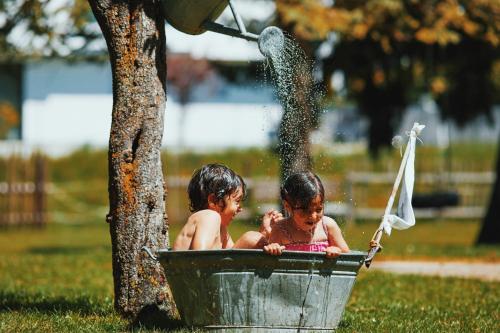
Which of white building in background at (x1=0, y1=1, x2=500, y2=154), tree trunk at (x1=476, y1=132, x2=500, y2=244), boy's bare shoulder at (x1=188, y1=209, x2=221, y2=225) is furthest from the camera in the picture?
white building in background at (x1=0, y1=1, x2=500, y2=154)

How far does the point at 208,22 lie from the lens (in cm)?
662

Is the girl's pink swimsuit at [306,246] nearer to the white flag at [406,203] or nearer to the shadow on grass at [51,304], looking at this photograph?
the white flag at [406,203]

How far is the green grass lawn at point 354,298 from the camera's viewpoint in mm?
6477

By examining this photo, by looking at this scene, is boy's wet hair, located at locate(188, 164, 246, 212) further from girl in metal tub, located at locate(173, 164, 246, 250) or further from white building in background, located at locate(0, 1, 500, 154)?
white building in background, located at locate(0, 1, 500, 154)

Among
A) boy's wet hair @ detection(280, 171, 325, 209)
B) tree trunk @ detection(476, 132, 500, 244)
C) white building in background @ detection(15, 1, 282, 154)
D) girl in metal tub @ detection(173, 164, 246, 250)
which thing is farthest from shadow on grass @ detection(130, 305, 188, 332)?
white building in background @ detection(15, 1, 282, 154)

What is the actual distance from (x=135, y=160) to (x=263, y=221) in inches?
38.8

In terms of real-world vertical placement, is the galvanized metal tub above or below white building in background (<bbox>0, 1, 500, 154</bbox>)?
below

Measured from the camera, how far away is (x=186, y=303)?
223 inches

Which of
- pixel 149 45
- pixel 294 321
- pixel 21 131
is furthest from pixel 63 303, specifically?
pixel 21 131

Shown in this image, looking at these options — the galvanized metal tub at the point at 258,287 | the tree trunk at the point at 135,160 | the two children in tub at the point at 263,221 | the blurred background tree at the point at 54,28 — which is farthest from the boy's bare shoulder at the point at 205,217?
the blurred background tree at the point at 54,28

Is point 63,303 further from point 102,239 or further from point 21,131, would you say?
point 21,131

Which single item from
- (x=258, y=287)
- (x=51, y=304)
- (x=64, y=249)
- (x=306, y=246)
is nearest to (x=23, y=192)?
(x=64, y=249)

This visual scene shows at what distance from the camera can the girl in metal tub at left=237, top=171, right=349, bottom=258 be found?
18.7ft

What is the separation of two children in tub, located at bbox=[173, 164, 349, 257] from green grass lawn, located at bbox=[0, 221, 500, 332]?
554 mm
